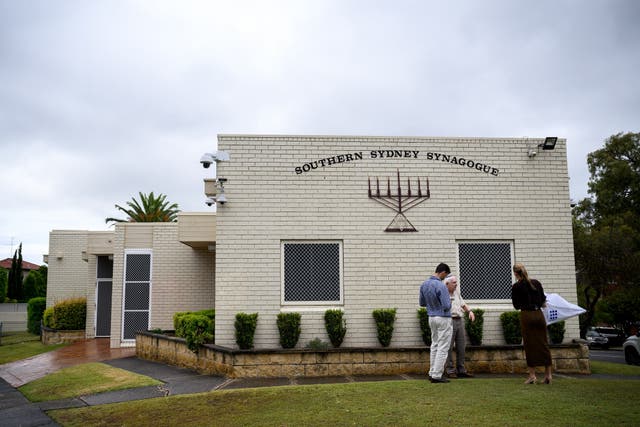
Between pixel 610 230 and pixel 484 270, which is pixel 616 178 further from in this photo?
pixel 484 270

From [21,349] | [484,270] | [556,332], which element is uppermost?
[484,270]

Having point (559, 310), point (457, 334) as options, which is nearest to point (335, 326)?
point (457, 334)

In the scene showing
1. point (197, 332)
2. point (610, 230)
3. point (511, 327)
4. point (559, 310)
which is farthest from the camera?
point (610, 230)

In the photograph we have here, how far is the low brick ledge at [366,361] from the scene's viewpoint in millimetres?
9609

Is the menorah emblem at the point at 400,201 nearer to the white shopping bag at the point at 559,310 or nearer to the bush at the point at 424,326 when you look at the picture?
the bush at the point at 424,326

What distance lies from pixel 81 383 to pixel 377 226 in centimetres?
604

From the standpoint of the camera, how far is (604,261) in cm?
2944

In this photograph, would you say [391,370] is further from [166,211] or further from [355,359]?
[166,211]

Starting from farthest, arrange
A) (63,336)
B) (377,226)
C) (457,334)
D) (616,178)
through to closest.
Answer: (616,178) < (63,336) < (377,226) < (457,334)

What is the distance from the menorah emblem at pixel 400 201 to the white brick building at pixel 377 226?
0.02 meters

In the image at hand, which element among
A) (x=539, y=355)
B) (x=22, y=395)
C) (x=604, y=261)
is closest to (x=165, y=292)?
(x=22, y=395)

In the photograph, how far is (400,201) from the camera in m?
11.0

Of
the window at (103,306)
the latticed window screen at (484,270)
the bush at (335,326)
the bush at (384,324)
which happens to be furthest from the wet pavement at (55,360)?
the latticed window screen at (484,270)

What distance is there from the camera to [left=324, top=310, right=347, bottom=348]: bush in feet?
33.8
